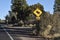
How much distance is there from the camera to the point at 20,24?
87125mm

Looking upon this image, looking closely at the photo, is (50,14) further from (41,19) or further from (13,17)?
(13,17)

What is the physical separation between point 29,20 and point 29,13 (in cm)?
282

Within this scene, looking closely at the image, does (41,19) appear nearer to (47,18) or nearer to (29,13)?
(47,18)

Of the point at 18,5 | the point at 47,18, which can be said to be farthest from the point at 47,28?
the point at 18,5

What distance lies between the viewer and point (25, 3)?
3713 inches

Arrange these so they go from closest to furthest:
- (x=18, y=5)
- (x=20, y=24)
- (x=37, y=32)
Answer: (x=37, y=32), (x=20, y=24), (x=18, y=5)

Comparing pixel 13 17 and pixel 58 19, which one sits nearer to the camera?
pixel 58 19

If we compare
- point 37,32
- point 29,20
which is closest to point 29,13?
point 29,20

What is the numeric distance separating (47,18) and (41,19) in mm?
1163

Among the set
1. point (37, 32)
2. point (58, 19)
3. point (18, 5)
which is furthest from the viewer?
point (18, 5)

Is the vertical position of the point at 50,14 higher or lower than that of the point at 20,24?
higher

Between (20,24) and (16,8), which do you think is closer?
(20,24)

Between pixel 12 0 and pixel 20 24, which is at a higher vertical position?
pixel 12 0

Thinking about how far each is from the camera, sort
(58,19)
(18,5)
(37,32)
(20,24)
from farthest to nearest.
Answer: (18,5) → (20,24) → (37,32) → (58,19)
